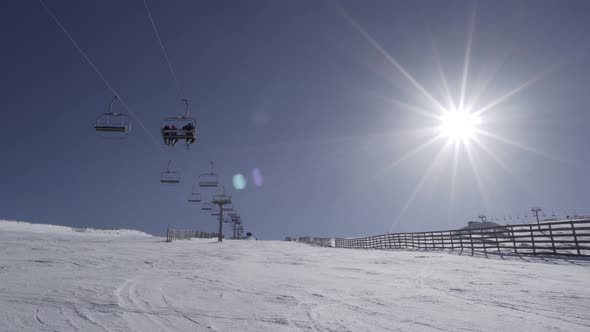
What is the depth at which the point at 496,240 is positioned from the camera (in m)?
18.0

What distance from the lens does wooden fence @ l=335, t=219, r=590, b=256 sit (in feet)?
51.8

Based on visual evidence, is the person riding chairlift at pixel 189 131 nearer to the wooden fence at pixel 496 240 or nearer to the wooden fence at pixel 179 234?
the wooden fence at pixel 496 240

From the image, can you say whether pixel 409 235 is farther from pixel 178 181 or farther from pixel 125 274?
pixel 125 274

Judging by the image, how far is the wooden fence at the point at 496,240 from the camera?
51.8ft

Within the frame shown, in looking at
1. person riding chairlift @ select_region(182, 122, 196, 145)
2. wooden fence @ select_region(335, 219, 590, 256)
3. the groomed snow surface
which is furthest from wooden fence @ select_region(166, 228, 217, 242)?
the groomed snow surface

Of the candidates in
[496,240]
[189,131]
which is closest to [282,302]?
A: [189,131]

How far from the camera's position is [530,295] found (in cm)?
538

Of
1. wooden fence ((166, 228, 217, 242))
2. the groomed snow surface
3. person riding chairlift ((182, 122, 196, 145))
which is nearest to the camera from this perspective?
the groomed snow surface

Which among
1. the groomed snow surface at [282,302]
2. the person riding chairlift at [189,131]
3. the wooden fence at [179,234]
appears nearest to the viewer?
the groomed snow surface at [282,302]

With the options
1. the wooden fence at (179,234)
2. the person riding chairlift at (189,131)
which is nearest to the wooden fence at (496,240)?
the person riding chairlift at (189,131)

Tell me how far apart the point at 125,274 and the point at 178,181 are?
15.7m

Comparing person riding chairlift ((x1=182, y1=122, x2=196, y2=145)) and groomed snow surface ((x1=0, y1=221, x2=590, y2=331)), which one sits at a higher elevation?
person riding chairlift ((x1=182, y1=122, x2=196, y2=145))

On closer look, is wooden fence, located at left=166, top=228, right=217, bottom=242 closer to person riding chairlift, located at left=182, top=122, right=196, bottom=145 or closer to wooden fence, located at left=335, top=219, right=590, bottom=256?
person riding chairlift, located at left=182, top=122, right=196, bottom=145

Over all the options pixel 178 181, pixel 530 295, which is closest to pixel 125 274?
pixel 530 295
